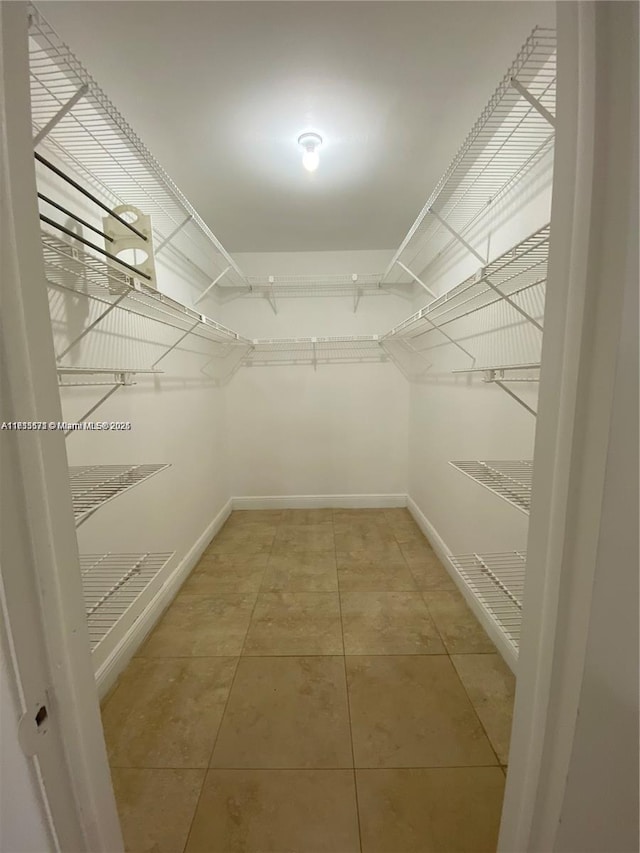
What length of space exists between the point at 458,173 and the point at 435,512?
2088 mm

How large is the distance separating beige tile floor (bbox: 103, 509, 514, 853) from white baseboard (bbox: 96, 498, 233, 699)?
0.06m

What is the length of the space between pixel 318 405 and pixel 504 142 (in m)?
2.24

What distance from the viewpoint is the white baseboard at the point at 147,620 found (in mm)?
1382

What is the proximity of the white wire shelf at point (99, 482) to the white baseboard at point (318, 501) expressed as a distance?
6.14 feet

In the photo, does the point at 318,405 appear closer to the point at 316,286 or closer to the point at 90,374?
the point at 316,286

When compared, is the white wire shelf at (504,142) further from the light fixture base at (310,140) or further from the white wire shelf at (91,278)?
the white wire shelf at (91,278)

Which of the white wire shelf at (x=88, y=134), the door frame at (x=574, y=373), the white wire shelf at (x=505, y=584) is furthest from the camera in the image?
the white wire shelf at (x=505, y=584)

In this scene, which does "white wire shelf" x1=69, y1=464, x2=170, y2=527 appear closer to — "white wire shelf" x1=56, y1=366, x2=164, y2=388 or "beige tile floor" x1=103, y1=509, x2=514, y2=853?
"white wire shelf" x1=56, y1=366, x2=164, y2=388

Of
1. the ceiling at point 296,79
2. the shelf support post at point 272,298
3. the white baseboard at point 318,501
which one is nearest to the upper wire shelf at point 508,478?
the ceiling at point 296,79

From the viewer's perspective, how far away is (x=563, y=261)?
500 millimetres

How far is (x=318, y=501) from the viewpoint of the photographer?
3275 millimetres

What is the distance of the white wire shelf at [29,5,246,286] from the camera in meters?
0.83

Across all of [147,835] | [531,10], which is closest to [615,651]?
[147,835]

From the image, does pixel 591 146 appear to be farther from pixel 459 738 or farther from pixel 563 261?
pixel 459 738
